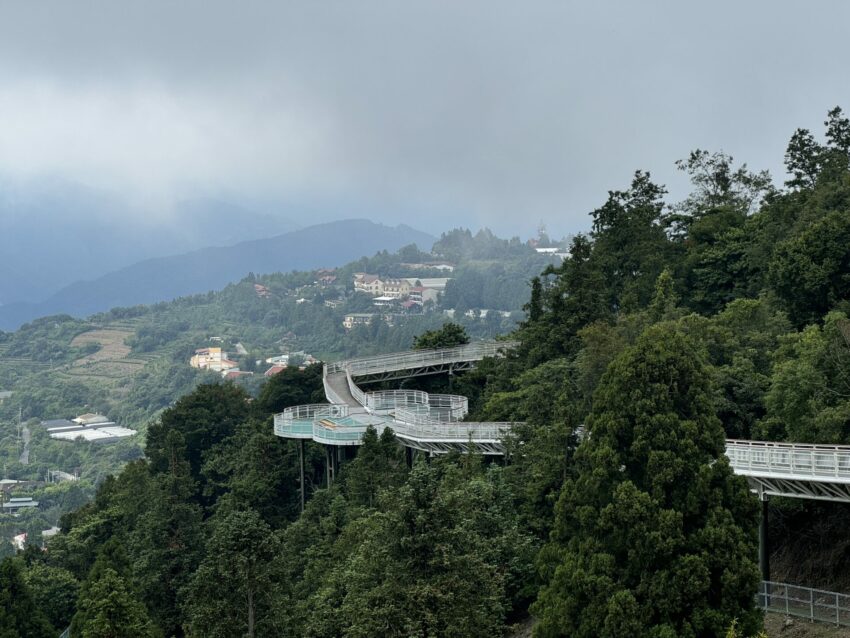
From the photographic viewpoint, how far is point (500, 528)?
25.4 metres

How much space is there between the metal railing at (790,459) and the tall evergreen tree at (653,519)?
1.48m

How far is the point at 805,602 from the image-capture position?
66.2 ft

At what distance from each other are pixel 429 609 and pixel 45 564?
24.9 meters

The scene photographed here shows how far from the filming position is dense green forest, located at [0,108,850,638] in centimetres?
1934

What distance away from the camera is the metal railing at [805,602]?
776 inches

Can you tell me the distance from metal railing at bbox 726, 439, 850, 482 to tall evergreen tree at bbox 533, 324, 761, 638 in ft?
4.86

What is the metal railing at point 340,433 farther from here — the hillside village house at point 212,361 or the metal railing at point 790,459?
the hillside village house at point 212,361

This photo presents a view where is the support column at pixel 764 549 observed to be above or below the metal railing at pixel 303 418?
below

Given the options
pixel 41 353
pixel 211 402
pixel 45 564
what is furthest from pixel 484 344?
pixel 41 353

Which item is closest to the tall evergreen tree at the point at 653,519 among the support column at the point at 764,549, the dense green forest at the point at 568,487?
the dense green forest at the point at 568,487

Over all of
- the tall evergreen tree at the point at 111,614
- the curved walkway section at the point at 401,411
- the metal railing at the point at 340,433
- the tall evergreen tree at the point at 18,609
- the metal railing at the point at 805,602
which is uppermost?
the curved walkway section at the point at 401,411

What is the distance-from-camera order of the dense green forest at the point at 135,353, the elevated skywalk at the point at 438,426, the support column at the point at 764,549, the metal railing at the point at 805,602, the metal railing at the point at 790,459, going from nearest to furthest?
the metal railing at the point at 805,602
the metal railing at the point at 790,459
the elevated skywalk at the point at 438,426
the support column at the point at 764,549
the dense green forest at the point at 135,353

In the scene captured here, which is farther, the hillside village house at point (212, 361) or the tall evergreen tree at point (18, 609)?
the hillside village house at point (212, 361)

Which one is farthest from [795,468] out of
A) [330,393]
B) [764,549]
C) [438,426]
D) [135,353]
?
[135,353]
